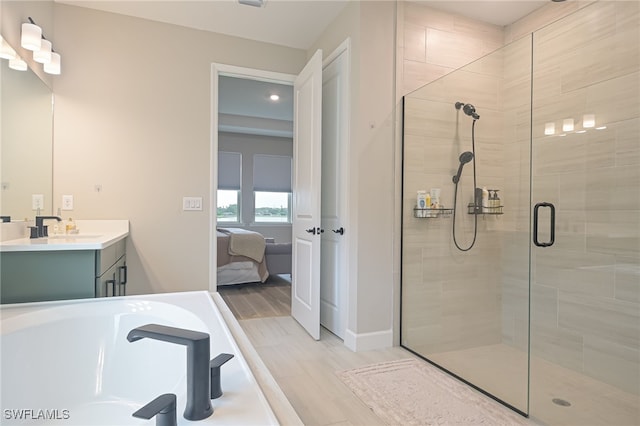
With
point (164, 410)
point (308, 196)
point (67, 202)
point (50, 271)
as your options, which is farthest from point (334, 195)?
point (164, 410)

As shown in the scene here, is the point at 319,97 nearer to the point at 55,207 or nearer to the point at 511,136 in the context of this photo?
the point at 511,136

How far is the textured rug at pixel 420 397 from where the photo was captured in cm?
180

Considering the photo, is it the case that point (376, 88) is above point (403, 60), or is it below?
below

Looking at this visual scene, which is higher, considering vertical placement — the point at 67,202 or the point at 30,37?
the point at 30,37

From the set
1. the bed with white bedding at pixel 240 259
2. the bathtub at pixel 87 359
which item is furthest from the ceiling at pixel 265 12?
the bed with white bedding at pixel 240 259

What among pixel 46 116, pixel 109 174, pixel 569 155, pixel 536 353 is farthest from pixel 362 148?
pixel 46 116

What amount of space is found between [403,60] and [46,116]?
269 cm

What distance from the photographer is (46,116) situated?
2.58m

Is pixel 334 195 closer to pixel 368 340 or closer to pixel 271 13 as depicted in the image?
pixel 368 340

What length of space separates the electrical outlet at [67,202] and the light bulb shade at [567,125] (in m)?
3.63

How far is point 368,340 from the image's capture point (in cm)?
269

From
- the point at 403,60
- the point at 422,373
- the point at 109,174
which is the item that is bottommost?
the point at 422,373

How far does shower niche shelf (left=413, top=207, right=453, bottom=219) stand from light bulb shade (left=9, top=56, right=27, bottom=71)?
2.71m

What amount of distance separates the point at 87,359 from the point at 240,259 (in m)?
3.21
